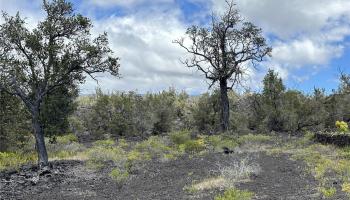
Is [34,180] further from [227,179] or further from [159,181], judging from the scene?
[227,179]

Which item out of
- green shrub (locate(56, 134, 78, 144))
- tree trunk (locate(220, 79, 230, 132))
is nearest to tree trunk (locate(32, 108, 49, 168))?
green shrub (locate(56, 134, 78, 144))

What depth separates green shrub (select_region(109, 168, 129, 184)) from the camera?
65.6ft

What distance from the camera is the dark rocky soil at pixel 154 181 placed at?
1568 centimetres

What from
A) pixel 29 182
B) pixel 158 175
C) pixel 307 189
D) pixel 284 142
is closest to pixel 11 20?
pixel 29 182

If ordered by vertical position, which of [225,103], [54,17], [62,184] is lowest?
[62,184]

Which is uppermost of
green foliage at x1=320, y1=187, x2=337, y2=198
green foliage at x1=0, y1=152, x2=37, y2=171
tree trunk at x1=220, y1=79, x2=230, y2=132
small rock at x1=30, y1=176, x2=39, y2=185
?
tree trunk at x1=220, y1=79, x2=230, y2=132

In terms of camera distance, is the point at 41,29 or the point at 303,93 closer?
the point at 41,29

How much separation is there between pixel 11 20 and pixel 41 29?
138 cm

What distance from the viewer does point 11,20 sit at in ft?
74.9

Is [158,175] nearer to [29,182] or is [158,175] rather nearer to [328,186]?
[29,182]

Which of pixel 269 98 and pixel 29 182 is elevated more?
pixel 269 98

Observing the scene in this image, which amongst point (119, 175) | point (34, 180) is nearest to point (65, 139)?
point (119, 175)

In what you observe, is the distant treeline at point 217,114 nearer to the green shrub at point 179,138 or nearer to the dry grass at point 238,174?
the green shrub at point 179,138

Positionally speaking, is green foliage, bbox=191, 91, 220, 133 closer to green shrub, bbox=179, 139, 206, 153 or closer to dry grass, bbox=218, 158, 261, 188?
green shrub, bbox=179, 139, 206, 153
